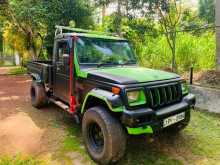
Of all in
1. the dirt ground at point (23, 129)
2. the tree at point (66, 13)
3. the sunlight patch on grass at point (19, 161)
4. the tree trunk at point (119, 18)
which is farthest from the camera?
the tree at point (66, 13)

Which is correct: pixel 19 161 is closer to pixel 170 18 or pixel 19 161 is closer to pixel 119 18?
pixel 119 18

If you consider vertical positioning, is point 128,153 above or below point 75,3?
below

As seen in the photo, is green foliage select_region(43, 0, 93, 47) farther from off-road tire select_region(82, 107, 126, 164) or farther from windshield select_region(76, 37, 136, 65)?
off-road tire select_region(82, 107, 126, 164)

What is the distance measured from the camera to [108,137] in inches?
126

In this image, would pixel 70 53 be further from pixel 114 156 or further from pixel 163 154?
pixel 163 154

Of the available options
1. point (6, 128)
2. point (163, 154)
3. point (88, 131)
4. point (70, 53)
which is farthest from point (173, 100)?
point (6, 128)

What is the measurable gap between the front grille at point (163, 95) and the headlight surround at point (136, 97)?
0.26ft

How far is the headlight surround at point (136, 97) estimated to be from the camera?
3.24 metres

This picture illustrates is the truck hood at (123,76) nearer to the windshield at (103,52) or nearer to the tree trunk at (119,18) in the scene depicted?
the windshield at (103,52)

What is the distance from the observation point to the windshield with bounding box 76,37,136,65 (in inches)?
169

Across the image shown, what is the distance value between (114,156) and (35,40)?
1221cm

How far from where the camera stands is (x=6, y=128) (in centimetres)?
482

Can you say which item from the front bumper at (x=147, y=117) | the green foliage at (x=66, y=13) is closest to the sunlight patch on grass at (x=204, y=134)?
the front bumper at (x=147, y=117)

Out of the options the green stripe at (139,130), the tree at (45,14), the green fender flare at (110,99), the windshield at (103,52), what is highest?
the tree at (45,14)
